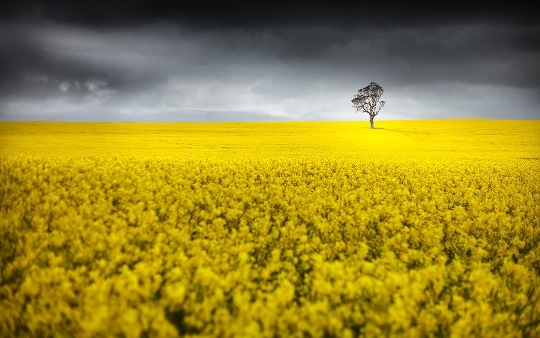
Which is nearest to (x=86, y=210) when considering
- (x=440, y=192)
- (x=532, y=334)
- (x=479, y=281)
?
(x=479, y=281)

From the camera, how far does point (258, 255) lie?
20.1ft

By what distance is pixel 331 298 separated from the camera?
4387 mm

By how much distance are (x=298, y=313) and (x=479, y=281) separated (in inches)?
119

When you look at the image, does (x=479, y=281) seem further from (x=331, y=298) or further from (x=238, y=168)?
(x=238, y=168)

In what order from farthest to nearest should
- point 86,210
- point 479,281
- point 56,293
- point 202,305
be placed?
point 86,210, point 479,281, point 56,293, point 202,305

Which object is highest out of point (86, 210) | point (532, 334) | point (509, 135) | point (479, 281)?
point (509, 135)

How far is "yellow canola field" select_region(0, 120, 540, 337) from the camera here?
12.5ft

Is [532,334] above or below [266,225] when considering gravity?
below

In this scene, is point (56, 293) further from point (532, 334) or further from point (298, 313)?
point (532, 334)

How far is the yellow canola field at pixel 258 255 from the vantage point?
3824mm

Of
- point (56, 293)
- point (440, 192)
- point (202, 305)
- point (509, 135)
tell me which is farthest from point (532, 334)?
point (509, 135)

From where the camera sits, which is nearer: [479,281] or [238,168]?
[479,281]

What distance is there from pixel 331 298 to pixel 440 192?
766 cm

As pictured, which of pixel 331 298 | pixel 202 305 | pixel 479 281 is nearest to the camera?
pixel 202 305
